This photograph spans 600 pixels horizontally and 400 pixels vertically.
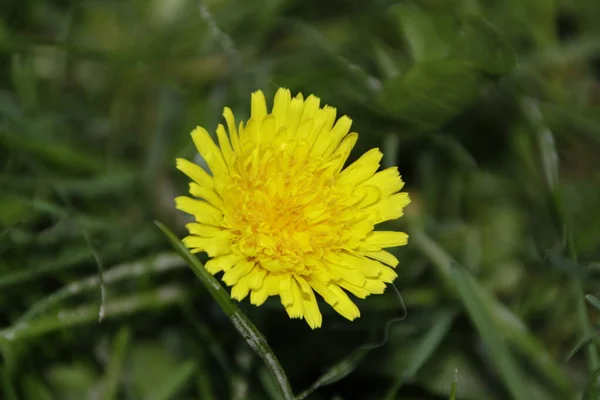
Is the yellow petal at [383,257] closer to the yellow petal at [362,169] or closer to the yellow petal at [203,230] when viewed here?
the yellow petal at [362,169]

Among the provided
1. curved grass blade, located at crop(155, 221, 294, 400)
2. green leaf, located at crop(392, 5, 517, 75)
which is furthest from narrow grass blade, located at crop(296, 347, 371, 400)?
green leaf, located at crop(392, 5, 517, 75)

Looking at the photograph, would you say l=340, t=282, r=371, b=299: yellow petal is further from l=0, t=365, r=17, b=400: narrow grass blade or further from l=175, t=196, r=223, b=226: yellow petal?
l=0, t=365, r=17, b=400: narrow grass blade

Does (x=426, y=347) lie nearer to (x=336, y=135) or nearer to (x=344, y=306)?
(x=344, y=306)

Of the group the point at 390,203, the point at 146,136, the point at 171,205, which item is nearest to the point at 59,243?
the point at 171,205

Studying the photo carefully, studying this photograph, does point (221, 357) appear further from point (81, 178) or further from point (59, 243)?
point (81, 178)

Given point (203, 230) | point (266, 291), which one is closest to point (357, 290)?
point (266, 291)

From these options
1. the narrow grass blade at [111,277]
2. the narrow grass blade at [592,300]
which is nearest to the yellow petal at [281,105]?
the narrow grass blade at [111,277]

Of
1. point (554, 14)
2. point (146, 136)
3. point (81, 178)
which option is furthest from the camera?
point (554, 14)
